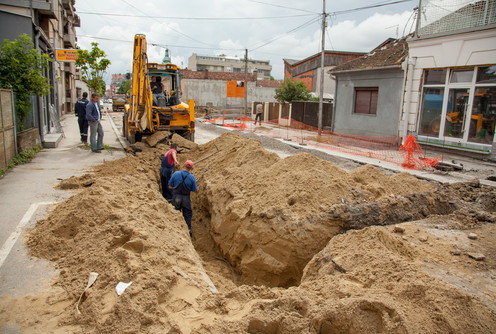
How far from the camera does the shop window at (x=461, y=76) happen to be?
13664mm

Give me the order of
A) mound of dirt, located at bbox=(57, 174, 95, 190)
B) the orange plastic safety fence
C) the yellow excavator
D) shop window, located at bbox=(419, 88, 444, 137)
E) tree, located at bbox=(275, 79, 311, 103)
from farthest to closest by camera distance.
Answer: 1. tree, located at bbox=(275, 79, 311, 103)
2. shop window, located at bbox=(419, 88, 444, 137)
3. the orange plastic safety fence
4. the yellow excavator
5. mound of dirt, located at bbox=(57, 174, 95, 190)

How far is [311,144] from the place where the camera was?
17.4m

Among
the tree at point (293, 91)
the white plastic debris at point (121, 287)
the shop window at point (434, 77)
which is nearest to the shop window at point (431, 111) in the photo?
the shop window at point (434, 77)

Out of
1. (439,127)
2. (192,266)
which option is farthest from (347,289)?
(439,127)

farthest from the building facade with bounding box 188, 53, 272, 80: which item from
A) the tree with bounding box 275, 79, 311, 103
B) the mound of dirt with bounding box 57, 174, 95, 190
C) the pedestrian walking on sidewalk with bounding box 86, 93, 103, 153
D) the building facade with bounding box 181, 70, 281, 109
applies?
the mound of dirt with bounding box 57, 174, 95, 190

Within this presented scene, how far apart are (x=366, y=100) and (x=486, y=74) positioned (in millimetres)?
6668

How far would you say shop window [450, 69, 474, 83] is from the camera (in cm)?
1366

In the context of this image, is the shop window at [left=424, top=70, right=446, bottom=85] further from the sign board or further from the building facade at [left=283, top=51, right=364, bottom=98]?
the building facade at [left=283, top=51, right=364, bottom=98]

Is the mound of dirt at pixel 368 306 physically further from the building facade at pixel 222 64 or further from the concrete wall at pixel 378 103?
the building facade at pixel 222 64

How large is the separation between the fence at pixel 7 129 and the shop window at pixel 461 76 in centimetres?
1543

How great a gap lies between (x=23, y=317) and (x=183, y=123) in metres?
10.4

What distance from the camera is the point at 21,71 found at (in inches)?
419

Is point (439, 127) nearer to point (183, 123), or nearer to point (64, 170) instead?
point (183, 123)

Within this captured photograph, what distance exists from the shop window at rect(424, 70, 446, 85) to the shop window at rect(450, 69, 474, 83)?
0.37 m
